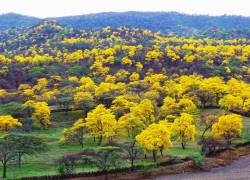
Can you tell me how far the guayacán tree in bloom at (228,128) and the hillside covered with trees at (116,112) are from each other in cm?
16

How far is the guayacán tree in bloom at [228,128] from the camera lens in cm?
7994

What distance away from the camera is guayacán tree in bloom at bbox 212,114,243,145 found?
79.9 m

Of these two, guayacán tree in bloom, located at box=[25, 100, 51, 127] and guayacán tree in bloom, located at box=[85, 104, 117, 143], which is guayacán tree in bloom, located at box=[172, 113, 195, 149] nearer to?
guayacán tree in bloom, located at box=[85, 104, 117, 143]

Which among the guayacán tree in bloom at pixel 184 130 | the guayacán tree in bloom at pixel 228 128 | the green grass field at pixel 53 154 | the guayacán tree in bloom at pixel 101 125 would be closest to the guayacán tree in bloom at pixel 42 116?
the green grass field at pixel 53 154

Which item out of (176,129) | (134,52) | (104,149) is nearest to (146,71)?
(134,52)

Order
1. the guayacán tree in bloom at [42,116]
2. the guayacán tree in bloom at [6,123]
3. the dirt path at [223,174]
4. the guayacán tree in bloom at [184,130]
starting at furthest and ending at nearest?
the guayacán tree in bloom at [42,116] → the guayacán tree in bloom at [6,123] → the guayacán tree in bloom at [184,130] → the dirt path at [223,174]

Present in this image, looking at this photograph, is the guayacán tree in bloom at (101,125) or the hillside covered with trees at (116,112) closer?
the hillside covered with trees at (116,112)

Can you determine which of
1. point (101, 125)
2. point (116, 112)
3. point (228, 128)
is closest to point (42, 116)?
point (116, 112)

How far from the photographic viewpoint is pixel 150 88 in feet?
413

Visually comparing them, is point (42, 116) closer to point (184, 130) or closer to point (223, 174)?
point (184, 130)

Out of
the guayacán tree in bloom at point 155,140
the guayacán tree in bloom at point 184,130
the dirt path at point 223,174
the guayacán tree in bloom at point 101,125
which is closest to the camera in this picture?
the dirt path at point 223,174

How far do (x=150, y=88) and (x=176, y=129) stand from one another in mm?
47401

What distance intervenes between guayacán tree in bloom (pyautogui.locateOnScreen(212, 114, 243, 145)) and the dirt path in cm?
971

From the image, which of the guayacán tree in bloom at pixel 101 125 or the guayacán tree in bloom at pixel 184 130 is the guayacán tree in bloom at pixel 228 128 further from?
the guayacán tree in bloom at pixel 101 125
